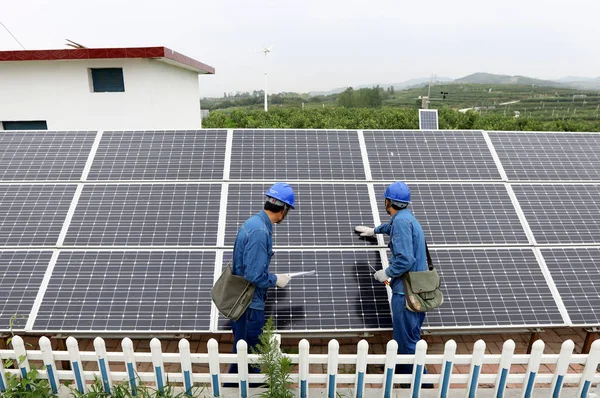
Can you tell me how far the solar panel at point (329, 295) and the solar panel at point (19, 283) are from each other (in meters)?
2.50

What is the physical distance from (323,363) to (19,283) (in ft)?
13.6

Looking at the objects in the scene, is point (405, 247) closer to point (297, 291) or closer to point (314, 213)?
point (297, 291)

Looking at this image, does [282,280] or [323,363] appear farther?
[282,280]

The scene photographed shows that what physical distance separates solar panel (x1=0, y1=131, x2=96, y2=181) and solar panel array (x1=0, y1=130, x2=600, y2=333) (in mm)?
28

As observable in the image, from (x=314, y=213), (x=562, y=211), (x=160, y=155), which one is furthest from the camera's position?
(x=160, y=155)

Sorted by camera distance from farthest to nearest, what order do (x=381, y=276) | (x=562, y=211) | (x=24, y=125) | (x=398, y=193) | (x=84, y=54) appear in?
(x=24, y=125) → (x=84, y=54) → (x=562, y=211) → (x=381, y=276) → (x=398, y=193)

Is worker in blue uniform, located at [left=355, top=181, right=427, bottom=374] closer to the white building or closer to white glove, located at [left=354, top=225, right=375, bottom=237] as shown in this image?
white glove, located at [left=354, top=225, right=375, bottom=237]

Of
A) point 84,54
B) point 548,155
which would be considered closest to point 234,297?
point 548,155

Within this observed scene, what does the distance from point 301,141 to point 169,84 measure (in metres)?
9.03

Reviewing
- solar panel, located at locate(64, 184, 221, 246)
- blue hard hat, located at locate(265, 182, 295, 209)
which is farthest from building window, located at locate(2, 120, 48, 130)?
blue hard hat, located at locate(265, 182, 295, 209)

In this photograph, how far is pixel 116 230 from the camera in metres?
4.99

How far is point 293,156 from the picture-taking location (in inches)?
234

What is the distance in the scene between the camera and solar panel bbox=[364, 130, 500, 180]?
5.81 meters

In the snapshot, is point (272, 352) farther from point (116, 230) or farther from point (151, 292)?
point (116, 230)
